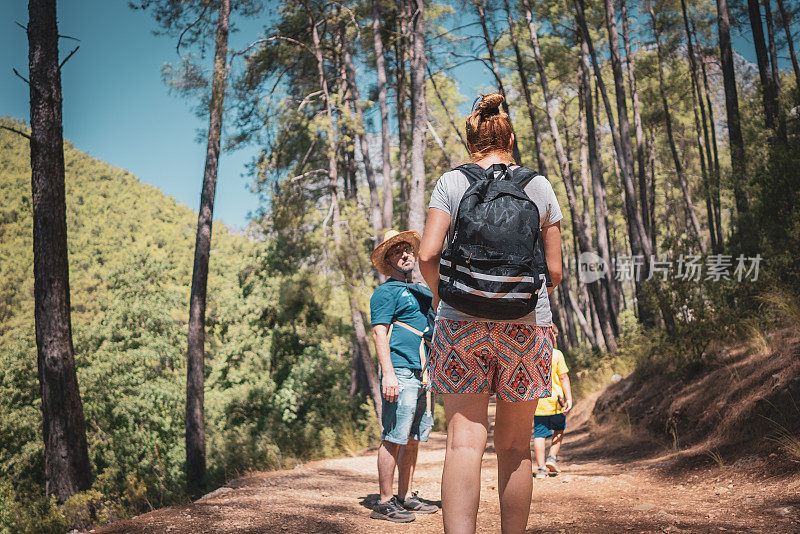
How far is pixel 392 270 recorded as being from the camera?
14.7ft

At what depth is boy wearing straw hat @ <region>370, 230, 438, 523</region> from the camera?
4156mm

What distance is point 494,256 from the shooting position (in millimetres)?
2217

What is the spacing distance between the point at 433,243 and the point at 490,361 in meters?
0.50

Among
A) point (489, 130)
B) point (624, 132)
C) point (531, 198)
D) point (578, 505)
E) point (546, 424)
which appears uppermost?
point (624, 132)

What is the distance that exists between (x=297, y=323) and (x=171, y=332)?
216 inches

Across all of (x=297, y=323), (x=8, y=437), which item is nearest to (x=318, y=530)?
(x=297, y=323)

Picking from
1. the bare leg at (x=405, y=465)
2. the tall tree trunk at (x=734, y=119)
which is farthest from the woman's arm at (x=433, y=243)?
the tall tree trunk at (x=734, y=119)

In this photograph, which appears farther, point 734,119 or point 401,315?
point 734,119

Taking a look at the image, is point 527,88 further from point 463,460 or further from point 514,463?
point 463,460

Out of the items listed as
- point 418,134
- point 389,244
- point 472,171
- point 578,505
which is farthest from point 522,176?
point 418,134

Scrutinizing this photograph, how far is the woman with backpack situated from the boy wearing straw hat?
5.53ft

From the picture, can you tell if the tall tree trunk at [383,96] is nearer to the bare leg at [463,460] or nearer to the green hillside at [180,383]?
the green hillside at [180,383]

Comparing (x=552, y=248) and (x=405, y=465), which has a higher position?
(x=552, y=248)

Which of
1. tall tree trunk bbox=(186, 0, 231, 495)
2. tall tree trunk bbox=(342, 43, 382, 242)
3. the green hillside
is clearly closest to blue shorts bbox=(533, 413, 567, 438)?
the green hillside
